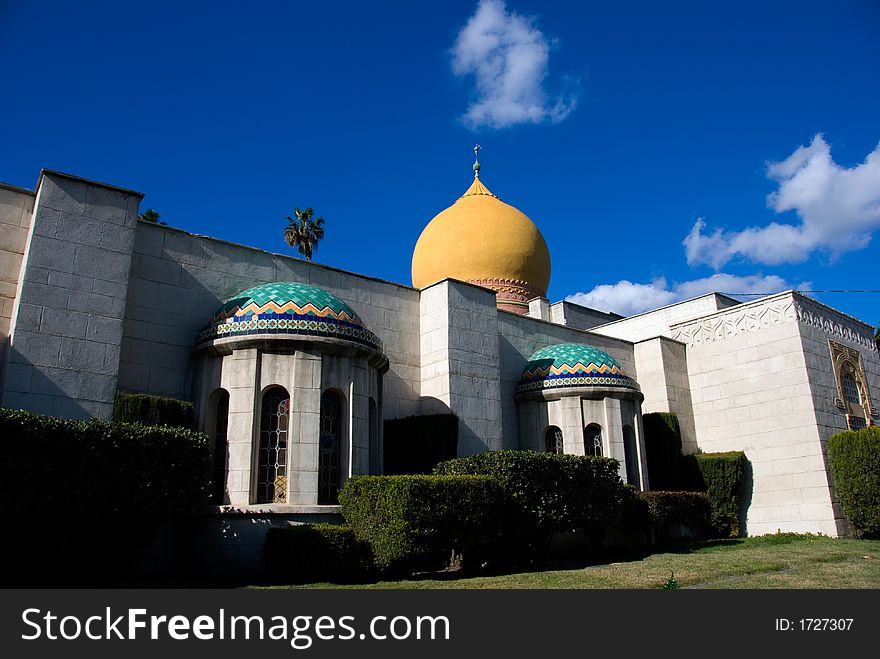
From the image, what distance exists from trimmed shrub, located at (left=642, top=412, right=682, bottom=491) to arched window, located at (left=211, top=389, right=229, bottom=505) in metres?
12.1

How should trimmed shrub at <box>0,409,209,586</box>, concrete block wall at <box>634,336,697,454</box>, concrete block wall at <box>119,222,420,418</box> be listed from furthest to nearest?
1. concrete block wall at <box>634,336,697,454</box>
2. concrete block wall at <box>119,222,420,418</box>
3. trimmed shrub at <box>0,409,209,586</box>

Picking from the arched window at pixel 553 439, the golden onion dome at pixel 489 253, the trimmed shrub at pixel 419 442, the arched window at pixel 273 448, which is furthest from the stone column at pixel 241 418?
the golden onion dome at pixel 489 253

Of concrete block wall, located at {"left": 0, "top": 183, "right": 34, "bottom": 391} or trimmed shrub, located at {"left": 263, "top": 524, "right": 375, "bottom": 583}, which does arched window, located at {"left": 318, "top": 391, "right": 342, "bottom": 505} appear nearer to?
trimmed shrub, located at {"left": 263, "top": 524, "right": 375, "bottom": 583}

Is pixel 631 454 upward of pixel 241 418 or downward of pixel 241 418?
downward

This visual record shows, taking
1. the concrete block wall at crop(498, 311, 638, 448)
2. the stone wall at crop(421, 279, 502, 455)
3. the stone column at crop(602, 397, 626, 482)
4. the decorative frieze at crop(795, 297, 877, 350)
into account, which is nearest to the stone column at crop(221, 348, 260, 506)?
the stone wall at crop(421, 279, 502, 455)

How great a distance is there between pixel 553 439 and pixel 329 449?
7.63 metres

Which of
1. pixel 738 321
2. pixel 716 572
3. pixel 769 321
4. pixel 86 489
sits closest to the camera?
pixel 86 489

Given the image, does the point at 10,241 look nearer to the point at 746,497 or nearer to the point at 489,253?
the point at 489,253

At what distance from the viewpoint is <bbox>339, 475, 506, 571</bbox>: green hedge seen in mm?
10742

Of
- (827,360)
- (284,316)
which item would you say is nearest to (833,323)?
(827,360)

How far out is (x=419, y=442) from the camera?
15352 mm

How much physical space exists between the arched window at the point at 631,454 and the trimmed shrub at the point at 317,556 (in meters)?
9.64

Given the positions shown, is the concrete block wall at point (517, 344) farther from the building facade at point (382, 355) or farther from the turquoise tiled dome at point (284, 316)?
the turquoise tiled dome at point (284, 316)
